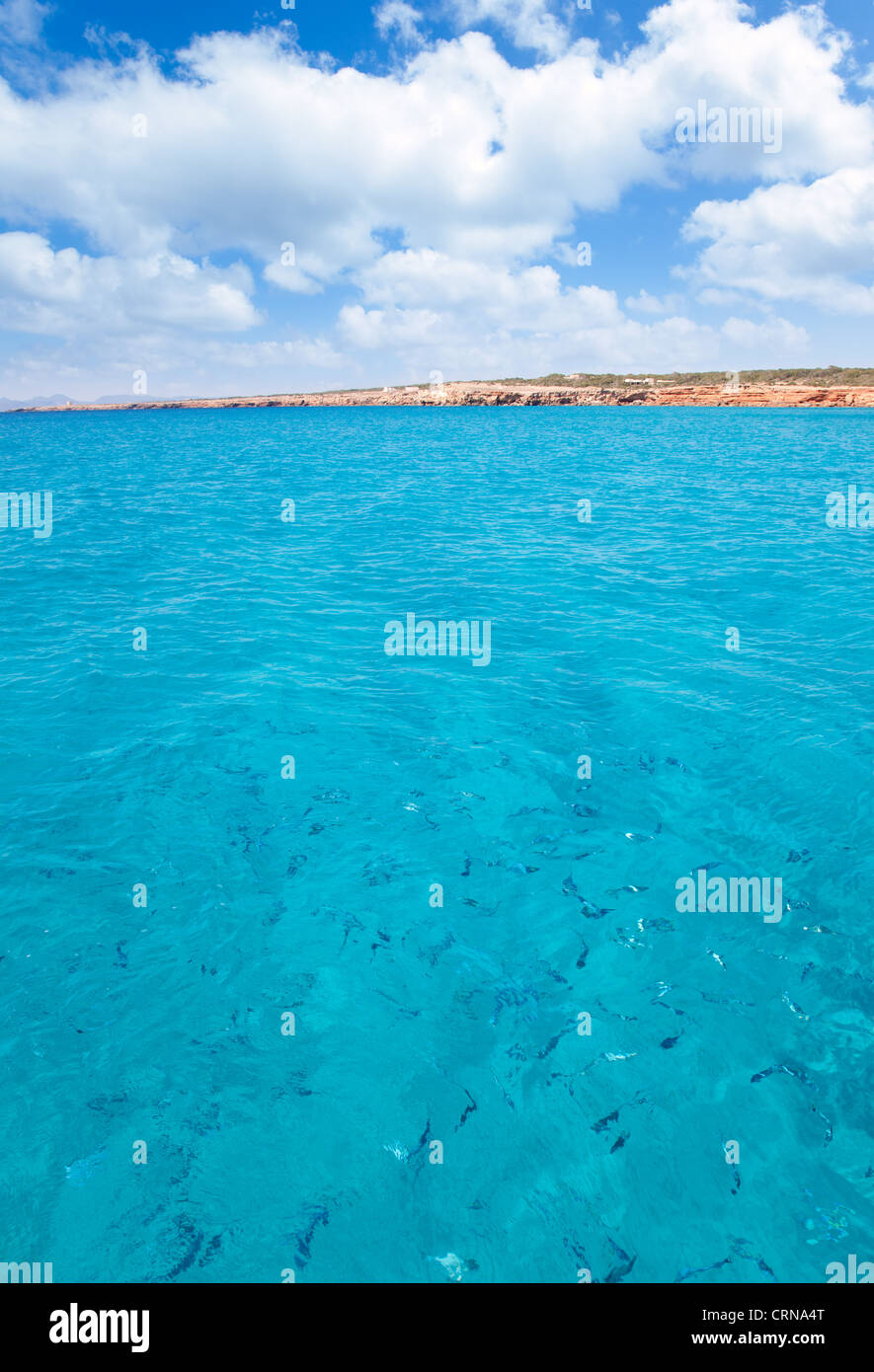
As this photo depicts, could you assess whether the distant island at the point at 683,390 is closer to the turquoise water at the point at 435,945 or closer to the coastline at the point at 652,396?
the coastline at the point at 652,396

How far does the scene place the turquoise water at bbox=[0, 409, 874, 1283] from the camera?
5.68 meters

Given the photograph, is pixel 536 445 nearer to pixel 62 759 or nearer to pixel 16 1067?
pixel 62 759

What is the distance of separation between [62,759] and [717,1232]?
1232cm

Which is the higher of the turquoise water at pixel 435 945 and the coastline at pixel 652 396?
the coastline at pixel 652 396

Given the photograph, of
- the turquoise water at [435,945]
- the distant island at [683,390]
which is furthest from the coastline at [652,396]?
the turquoise water at [435,945]

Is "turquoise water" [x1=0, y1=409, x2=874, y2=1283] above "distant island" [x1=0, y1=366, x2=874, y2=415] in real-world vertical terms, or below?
below

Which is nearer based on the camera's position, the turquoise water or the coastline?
the turquoise water

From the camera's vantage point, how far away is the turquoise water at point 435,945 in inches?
224

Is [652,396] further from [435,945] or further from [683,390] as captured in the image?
[435,945]

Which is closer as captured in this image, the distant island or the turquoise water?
the turquoise water

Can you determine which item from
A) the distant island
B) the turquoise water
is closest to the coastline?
the distant island

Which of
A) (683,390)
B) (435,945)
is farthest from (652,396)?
(435,945)

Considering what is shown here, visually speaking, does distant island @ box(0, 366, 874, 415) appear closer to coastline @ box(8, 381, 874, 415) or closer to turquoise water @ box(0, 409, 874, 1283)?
coastline @ box(8, 381, 874, 415)

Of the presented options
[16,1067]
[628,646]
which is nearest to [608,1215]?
[16,1067]
